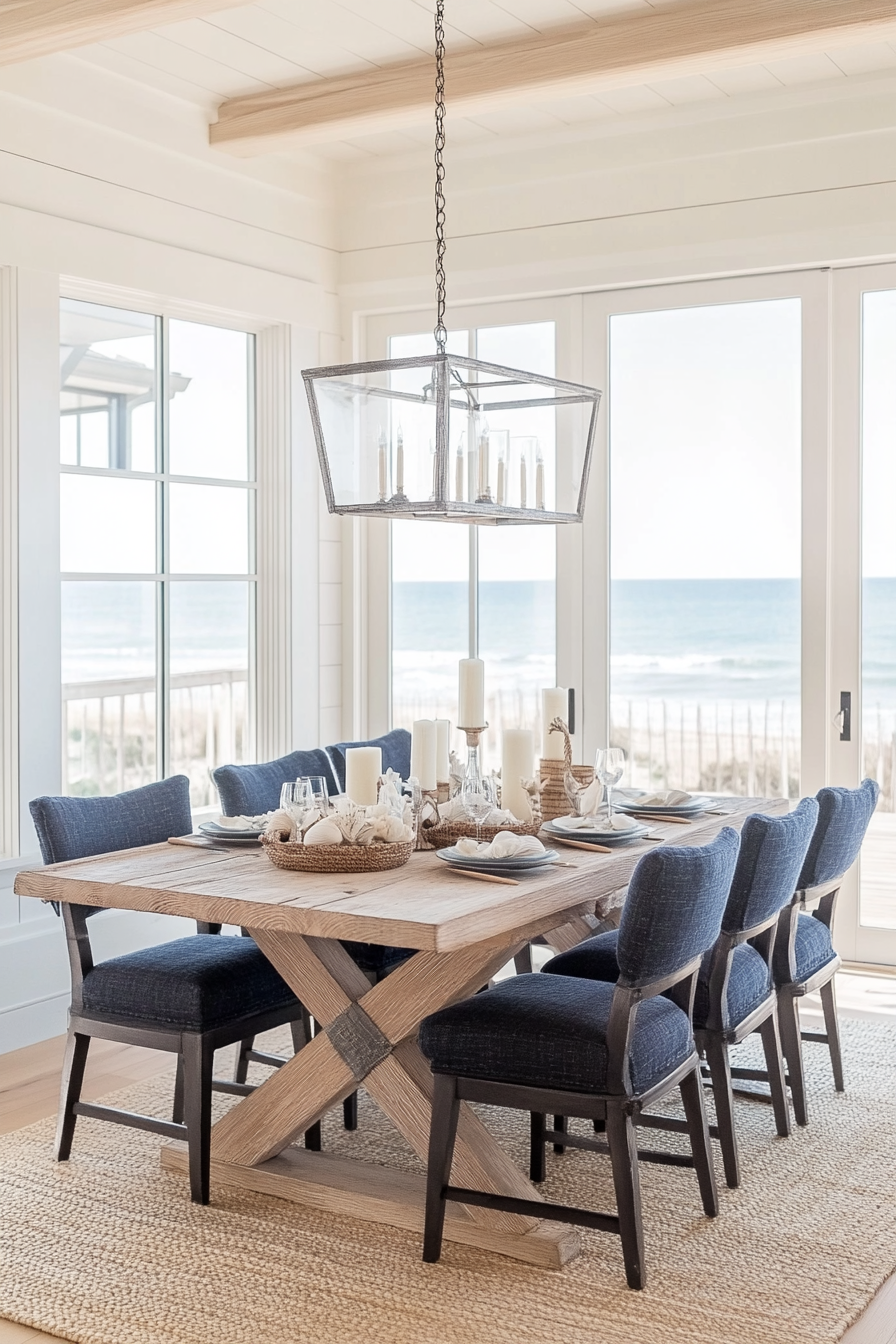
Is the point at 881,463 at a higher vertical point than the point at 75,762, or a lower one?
higher

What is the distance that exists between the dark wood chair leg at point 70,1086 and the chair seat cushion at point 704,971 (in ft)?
3.54

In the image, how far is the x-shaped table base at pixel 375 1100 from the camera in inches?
105

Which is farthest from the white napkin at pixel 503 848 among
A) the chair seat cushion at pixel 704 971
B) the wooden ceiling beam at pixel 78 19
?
the wooden ceiling beam at pixel 78 19

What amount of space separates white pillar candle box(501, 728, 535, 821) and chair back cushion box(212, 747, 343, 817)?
668 mm

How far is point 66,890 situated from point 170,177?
279 centimetres

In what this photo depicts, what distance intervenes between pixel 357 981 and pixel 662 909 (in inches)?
28.1

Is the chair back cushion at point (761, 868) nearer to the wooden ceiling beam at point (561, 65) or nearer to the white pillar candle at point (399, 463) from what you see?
the white pillar candle at point (399, 463)

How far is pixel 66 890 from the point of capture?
2.76 m

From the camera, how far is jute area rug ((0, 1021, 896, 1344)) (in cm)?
237

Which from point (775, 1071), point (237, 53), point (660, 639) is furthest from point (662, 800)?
point (237, 53)

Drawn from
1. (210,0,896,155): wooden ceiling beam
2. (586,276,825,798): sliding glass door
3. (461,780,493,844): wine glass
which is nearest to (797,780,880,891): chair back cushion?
(461,780,493,844): wine glass

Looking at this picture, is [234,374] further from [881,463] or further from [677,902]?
[677,902]

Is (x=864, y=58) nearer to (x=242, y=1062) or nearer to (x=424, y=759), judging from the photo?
(x=424, y=759)

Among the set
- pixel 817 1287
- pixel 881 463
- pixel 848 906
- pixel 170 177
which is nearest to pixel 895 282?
pixel 881 463
